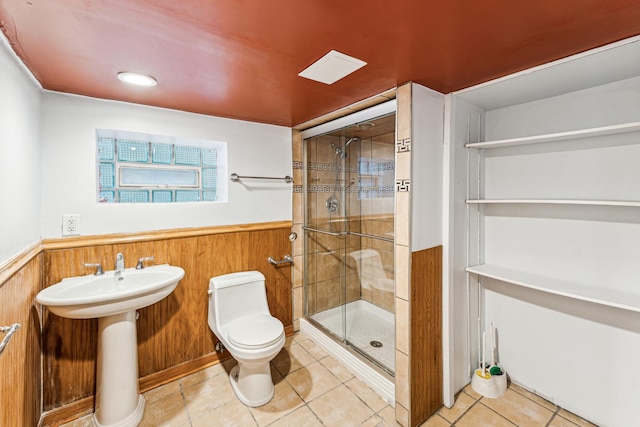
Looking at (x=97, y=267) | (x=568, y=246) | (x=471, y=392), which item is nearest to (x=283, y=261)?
(x=97, y=267)

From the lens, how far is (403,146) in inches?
64.3

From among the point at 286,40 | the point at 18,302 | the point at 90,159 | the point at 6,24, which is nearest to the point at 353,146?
the point at 286,40

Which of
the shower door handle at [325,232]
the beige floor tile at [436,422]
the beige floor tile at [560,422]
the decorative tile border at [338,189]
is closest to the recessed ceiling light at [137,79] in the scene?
the decorative tile border at [338,189]

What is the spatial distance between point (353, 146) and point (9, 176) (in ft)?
7.03

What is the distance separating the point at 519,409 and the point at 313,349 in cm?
147

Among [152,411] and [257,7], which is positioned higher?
[257,7]

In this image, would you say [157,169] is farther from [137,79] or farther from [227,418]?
[227,418]

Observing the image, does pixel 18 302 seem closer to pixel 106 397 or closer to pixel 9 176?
pixel 9 176

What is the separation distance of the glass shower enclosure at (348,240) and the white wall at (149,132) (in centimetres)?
34

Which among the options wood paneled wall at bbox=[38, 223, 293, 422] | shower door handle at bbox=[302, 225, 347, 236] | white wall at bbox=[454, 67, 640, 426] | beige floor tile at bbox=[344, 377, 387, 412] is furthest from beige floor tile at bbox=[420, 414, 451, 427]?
shower door handle at bbox=[302, 225, 347, 236]

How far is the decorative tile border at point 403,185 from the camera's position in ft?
5.29

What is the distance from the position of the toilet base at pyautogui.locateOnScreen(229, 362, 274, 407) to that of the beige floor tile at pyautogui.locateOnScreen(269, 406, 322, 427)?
19 cm

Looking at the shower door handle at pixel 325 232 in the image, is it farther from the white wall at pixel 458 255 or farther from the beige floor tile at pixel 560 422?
the beige floor tile at pixel 560 422

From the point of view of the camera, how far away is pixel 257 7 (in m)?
0.94
